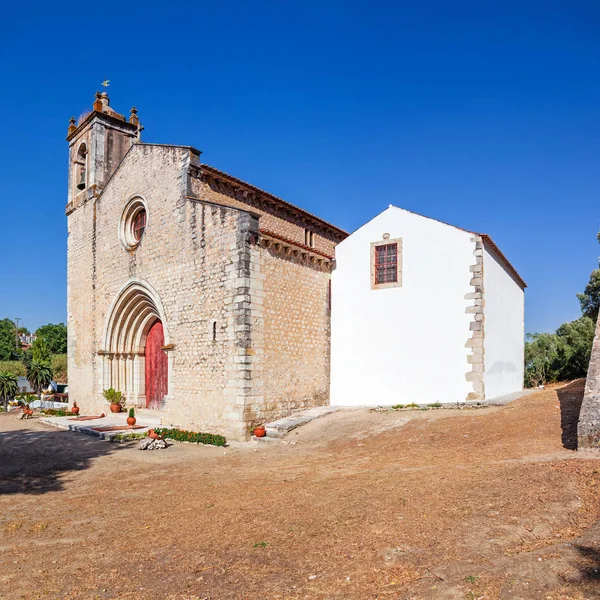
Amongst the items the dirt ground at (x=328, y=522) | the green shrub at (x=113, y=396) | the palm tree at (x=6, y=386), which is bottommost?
the palm tree at (x=6, y=386)

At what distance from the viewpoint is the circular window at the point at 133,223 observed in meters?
18.6

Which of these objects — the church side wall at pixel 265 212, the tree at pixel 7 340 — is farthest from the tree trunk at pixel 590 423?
the tree at pixel 7 340

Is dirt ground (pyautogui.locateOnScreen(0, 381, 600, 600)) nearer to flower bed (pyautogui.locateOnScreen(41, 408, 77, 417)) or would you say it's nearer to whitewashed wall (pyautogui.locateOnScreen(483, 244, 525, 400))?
whitewashed wall (pyautogui.locateOnScreen(483, 244, 525, 400))

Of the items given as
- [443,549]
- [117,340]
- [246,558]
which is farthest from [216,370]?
[443,549]

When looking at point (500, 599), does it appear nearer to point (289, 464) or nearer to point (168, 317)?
point (289, 464)

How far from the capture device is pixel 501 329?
1750 centimetres

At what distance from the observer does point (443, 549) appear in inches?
197

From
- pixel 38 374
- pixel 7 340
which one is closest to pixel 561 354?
pixel 38 374

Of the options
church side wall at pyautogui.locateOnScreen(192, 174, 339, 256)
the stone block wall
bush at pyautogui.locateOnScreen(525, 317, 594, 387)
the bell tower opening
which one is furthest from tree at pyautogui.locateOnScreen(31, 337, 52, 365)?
bush at pyautogui.locateOnScreen(525, 317, 594, 387)

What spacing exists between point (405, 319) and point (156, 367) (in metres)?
10.2

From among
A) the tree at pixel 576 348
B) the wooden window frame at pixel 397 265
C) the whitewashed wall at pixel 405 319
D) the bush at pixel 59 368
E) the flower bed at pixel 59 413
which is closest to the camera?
the whitewashed wall at pixel 405 319

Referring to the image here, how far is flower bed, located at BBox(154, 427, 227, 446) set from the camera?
13477 mm

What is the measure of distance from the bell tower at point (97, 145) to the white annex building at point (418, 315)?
11432 mm

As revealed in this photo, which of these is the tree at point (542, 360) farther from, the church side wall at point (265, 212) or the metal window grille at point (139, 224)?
the metal window grille at point (139, 224)
